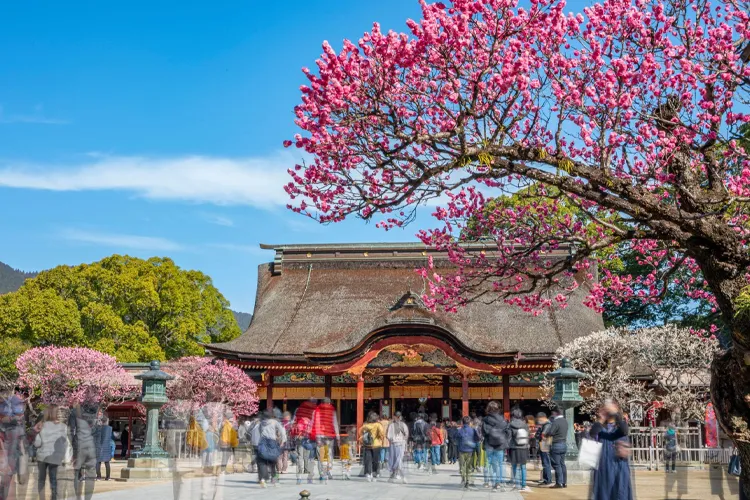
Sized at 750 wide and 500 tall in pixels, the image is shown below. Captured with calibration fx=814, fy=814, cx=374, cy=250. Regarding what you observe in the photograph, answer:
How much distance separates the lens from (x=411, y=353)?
30.8 metres

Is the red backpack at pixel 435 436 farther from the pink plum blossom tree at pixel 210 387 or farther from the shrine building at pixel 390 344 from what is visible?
the pink plum blossom tree at pixel 210 387

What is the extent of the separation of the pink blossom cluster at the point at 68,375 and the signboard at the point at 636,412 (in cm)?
1912

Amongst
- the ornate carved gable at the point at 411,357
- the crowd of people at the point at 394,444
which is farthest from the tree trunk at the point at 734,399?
the ornate carved gable at the point at 411,357

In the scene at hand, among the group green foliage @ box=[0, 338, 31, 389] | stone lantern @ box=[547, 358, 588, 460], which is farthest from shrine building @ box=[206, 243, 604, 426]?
green foliage @ box=[0, 338, 31, 389]

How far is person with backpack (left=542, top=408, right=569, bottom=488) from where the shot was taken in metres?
17.1

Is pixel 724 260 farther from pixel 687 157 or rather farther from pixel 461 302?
pixel 461 302

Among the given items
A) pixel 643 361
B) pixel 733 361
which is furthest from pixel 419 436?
pixel 733 361

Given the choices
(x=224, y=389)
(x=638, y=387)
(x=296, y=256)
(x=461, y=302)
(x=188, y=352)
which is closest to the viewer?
(x=461, y=302)

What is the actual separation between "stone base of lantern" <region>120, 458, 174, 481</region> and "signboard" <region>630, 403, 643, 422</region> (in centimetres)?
1625

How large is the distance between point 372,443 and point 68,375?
17.3m

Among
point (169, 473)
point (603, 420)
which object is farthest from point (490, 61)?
point (169, 473)

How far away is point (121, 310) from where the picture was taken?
143ft

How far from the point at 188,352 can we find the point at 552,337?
21.4 meters

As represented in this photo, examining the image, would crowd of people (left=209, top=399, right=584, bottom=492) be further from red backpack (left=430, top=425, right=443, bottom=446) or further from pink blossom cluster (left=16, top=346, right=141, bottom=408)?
pink blossom cluster (left=16, top=346, right=141, bottom=408)
